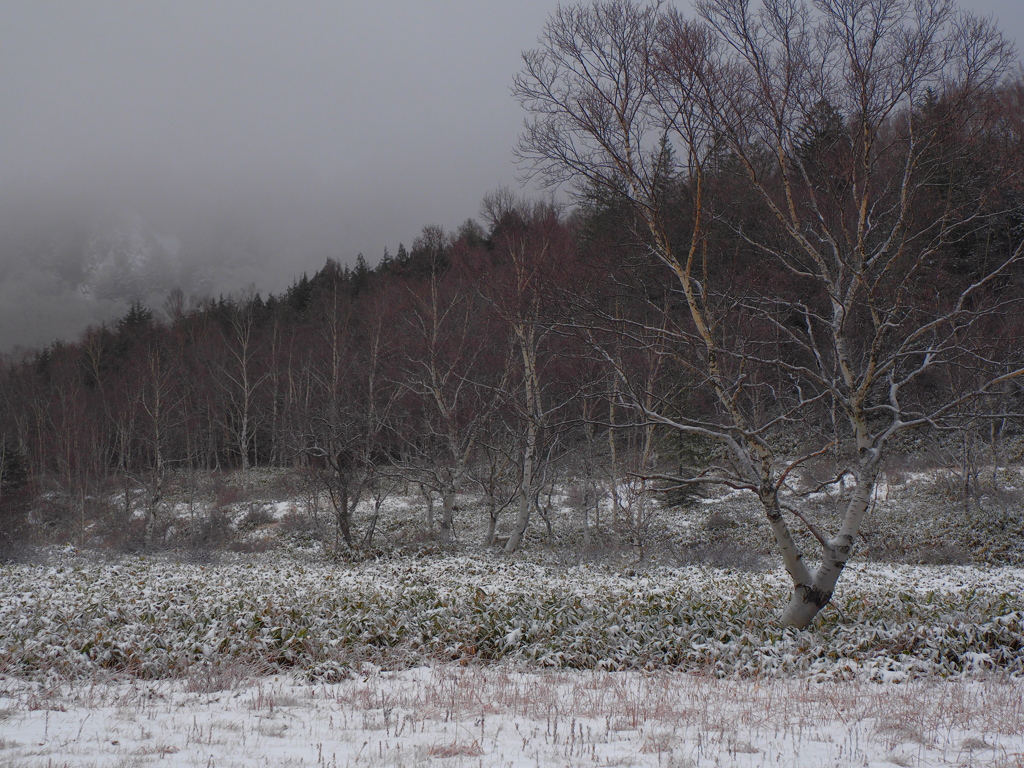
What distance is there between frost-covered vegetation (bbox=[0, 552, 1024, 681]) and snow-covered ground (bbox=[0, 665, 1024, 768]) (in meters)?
0.64

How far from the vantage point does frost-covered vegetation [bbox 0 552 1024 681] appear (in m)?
6.28

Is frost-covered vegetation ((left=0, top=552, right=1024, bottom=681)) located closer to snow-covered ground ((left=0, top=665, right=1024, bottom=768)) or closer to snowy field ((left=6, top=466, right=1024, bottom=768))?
snowy field ((left=6, top=466, right=1024, bottom=768))

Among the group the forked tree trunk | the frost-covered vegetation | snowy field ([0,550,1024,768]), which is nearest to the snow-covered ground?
snowy field ([0,550,1024,768])

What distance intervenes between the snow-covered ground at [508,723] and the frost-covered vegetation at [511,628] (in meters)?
0.64

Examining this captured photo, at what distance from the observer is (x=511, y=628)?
7453 mm

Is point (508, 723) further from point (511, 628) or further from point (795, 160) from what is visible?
point (795, 160)

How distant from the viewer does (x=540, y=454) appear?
16328 mm

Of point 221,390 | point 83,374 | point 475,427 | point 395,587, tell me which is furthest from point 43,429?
point 395,587

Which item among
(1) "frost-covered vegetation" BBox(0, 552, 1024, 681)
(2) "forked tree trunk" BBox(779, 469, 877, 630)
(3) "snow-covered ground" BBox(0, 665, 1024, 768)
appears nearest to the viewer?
(3) "snow-covered ground" BBox(0, 665, 1024, 768)

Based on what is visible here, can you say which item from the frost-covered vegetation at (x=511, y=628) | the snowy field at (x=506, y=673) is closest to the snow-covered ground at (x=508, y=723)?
the snowy field at (x=506, y=673)

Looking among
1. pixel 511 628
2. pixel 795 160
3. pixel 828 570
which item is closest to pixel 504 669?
pixel 511 628

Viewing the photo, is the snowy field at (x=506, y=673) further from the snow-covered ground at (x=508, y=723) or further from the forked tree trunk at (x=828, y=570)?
the forked tree trunk at (x=828, y=570)

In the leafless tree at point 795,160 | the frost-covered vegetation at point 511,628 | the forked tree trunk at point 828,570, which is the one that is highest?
the leafless tree at point 795,160

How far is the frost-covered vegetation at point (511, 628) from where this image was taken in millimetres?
6277
